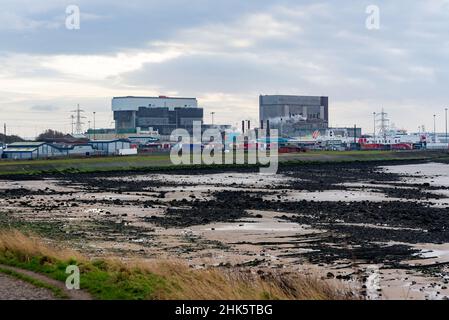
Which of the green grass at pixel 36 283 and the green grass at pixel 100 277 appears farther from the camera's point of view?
the green grass at pixel 100 277

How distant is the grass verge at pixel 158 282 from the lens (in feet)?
45.0

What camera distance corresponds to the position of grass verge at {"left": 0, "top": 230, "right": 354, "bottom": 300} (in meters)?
13.7

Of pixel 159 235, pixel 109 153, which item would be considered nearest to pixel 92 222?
pixel 159 235

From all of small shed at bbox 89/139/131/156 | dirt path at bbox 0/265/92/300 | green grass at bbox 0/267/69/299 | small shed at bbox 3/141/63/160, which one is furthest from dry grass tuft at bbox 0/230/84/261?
small shed at bbox 89/139/131/156

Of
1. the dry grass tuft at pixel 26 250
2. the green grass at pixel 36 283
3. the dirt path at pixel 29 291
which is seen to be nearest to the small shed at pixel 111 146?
the dry grass tuft at pixel 26 250

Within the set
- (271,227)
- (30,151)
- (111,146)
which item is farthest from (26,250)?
(111,146)

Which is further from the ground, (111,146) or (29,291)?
(111,146)

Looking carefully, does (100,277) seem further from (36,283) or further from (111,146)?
(111,146)

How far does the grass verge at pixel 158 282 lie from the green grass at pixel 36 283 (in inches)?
22.0

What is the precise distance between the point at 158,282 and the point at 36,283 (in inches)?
102

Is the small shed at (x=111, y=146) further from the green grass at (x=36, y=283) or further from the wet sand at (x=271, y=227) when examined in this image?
the green grass at (x=36, y=283)

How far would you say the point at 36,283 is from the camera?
14.7 metres
